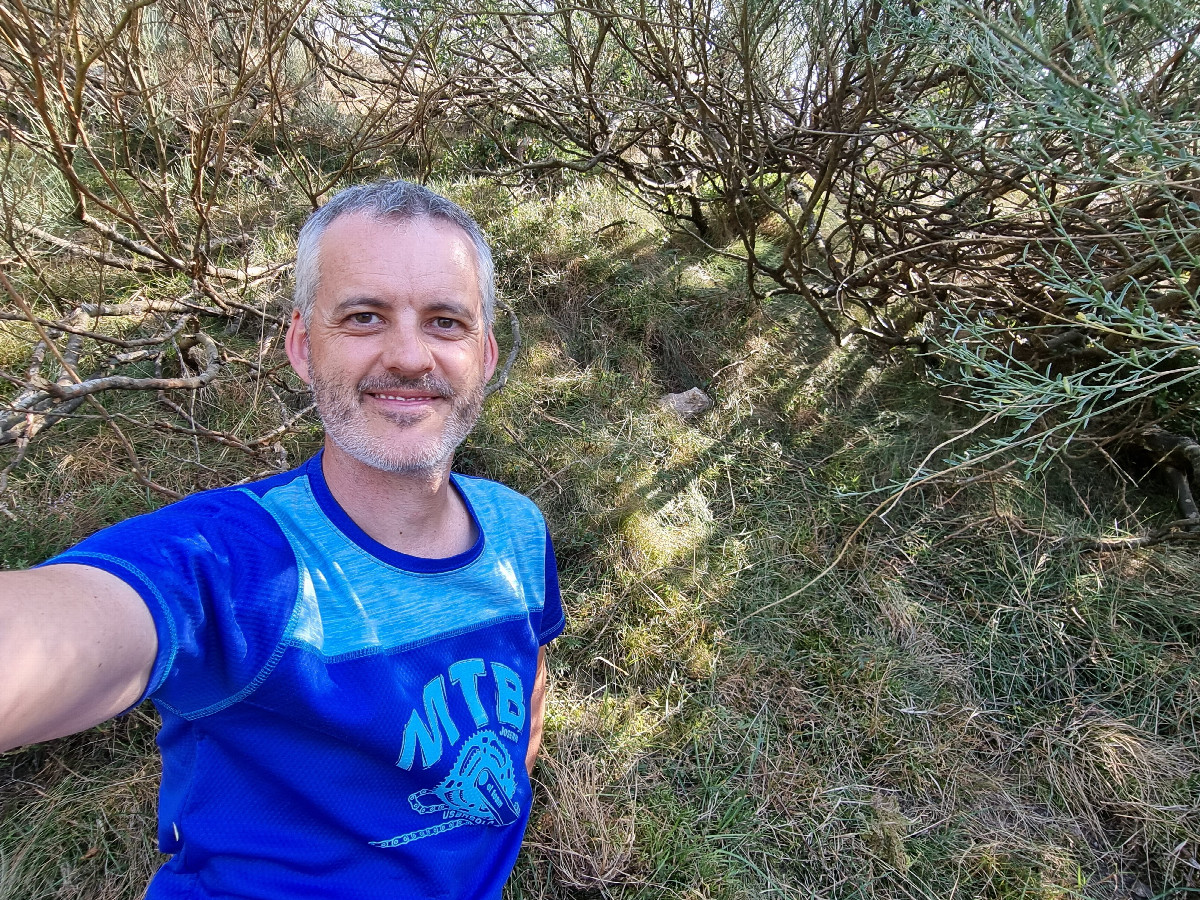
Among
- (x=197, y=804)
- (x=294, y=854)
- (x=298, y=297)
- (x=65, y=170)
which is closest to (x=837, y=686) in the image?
(x=294, y=854)

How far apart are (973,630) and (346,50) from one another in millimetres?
4740

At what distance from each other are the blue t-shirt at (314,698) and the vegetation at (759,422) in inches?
28.9

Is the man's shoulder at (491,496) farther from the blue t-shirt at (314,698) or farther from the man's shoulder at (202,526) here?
the man's shoulder at (202,526)

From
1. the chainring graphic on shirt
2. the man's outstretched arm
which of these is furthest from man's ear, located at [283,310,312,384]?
the chainring graphic on shirt

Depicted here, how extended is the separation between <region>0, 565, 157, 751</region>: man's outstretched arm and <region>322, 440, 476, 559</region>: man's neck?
445mm

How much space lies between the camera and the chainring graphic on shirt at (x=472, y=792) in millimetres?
1259

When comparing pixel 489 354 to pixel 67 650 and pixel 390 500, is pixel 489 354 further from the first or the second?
pixel 67 650

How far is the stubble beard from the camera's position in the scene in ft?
4.09

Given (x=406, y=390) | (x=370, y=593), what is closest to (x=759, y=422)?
(x=406, y=390)

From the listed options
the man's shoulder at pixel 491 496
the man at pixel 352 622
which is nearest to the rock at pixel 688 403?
the man's shoulder at pixel 491 496

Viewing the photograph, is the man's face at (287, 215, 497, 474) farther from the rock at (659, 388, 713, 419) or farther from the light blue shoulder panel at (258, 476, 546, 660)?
the rock at (659, 388, 713, 419)

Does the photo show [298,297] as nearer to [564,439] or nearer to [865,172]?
[564,439]

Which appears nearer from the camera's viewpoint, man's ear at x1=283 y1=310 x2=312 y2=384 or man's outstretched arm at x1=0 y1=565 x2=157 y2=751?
man's outstretched arm at x1=0 y1=565 x2=157 y2=751

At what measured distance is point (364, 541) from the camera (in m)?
1.24
